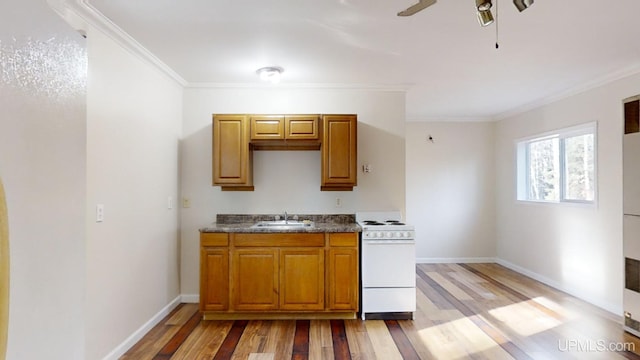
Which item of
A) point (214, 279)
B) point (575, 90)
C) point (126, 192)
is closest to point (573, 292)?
point (575, 90)

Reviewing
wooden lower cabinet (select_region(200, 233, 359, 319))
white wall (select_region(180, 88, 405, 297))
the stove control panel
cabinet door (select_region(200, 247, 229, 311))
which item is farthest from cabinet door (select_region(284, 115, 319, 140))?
cabinet door (select_region(200, 247, 229, 311))

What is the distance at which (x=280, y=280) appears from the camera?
3.47 metres

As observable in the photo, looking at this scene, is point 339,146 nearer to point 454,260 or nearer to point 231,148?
point 231,148

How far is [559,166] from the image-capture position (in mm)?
4684

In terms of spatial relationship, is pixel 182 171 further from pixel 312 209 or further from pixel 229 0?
pixel 229 0

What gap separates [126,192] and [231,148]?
1186 mm

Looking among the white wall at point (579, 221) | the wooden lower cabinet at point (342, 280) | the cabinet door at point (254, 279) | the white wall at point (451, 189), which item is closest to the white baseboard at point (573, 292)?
the white wall at point (579, 221)

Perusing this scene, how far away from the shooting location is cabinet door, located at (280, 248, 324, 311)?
3.46 meters

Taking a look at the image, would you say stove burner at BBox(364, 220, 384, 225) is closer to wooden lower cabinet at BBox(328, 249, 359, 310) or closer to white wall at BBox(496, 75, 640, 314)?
wooden lower cabinet at BBox(328, 249, 359, 310)

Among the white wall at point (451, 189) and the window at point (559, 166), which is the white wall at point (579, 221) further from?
the white wall at point (451, 189)

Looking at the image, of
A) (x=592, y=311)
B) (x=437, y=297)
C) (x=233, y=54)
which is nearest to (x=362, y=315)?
(x=437, y=297)

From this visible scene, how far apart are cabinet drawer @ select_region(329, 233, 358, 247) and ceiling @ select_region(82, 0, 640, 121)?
5.37 ft

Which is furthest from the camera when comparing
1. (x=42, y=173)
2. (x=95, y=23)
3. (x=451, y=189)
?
(x=451, y=189)

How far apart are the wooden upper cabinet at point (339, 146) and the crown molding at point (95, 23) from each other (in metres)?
1.76
